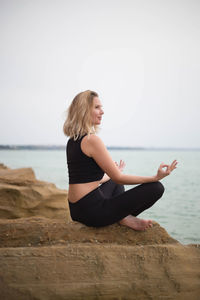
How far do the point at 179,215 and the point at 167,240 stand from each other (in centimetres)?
860

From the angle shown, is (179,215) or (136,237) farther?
(179,215)

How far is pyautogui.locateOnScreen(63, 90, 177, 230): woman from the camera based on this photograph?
3035 millimetres

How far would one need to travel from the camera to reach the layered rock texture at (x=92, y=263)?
2713 millimetres

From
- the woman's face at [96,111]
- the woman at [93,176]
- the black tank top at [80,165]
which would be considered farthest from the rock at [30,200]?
the woman's face at [96,111]

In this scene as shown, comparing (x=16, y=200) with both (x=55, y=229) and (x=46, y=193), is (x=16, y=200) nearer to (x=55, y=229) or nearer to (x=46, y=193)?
(x=46, y=193)

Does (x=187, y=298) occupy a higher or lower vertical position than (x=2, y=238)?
lower

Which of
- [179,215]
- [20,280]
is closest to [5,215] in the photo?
[20,280]

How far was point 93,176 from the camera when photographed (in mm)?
3162

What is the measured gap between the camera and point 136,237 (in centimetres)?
340

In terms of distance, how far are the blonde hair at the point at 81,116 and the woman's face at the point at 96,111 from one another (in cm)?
5

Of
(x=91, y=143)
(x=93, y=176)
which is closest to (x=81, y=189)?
(x=93, y=176)

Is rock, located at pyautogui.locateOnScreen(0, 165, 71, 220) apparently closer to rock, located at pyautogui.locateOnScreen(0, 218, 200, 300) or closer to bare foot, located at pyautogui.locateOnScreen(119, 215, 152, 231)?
rock, located at pyautogui.locateOnScreen(0, 218, 200, 300)

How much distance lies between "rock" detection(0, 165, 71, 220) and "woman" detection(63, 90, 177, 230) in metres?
3.40

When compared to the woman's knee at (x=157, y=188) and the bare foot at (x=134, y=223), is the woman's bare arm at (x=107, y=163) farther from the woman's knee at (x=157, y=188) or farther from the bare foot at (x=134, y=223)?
the bare foot at (x=134, y=223)
